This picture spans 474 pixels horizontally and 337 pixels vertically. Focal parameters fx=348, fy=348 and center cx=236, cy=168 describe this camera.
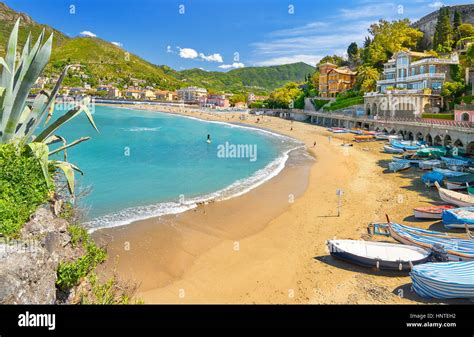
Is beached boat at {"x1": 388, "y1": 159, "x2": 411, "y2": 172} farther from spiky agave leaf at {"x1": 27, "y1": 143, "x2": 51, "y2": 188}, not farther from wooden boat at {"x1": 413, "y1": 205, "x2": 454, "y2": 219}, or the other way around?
spiky agave leaf at {"x1": 27, "y1": 143, "x2": 51, "y2": 188}

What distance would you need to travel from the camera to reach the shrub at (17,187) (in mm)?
6262

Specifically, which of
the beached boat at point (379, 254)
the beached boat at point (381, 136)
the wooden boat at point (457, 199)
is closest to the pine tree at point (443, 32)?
the beached boat at point (381, 136)

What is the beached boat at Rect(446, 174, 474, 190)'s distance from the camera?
24.8 m

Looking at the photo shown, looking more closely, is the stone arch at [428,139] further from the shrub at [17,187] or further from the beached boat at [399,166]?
the shrub at [17,187]

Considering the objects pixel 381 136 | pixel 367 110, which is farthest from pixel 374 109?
pixel 381 136

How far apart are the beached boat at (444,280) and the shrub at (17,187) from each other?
11780 mm

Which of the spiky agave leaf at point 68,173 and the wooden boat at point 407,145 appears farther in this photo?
the wooden boat at point 407,145

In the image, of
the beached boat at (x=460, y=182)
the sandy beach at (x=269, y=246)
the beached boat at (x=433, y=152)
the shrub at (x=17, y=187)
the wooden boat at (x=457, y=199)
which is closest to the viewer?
the shrub at (x=17, y=187)

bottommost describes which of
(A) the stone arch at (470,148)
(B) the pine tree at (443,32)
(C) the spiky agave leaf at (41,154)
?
(A) the stone arch at (470,148)

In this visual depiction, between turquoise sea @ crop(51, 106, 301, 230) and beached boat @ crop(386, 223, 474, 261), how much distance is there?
12564mm

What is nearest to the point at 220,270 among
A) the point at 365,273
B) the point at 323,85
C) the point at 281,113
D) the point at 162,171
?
the point at 365,273

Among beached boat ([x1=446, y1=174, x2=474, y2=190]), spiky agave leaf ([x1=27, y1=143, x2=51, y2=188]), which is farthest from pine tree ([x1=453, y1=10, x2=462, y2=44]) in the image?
spiky agave leaf ([x1=27, y1=143, x2=51, y2=188])
